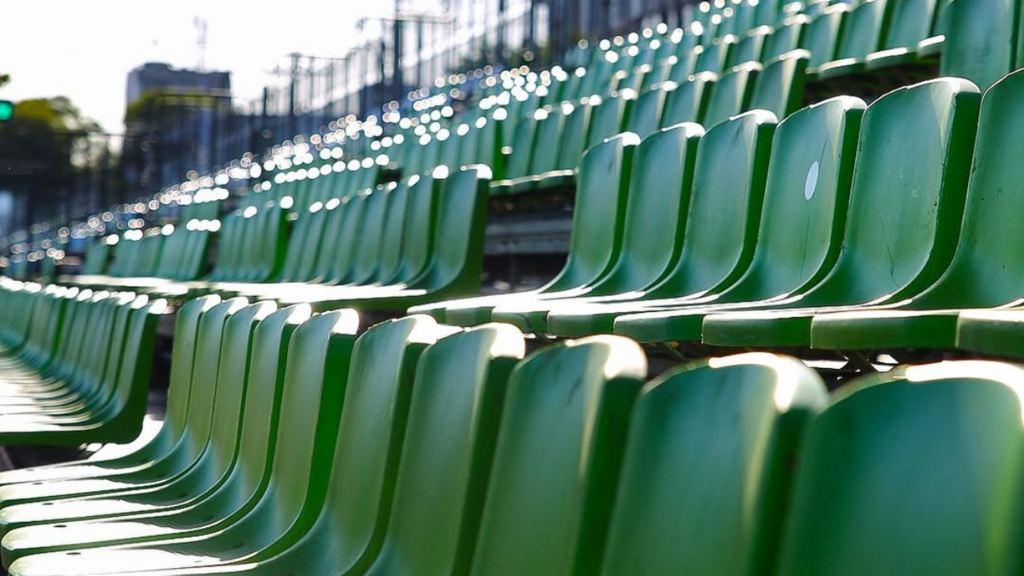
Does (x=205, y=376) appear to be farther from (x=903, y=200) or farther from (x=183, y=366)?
(x=903, y=200)

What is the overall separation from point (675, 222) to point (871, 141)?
491 millimetres

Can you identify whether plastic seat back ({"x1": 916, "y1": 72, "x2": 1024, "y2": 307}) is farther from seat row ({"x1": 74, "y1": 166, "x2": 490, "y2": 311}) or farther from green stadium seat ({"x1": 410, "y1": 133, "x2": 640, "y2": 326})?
seat row ({"x1": 74, "y1": 166, "x2": 490, "y2": 311})

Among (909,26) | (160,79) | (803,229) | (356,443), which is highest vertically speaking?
(160,79)

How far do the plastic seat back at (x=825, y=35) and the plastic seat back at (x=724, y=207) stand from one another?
54.6 inches

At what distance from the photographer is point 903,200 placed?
1.37m

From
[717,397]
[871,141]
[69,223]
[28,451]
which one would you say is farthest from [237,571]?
[69,223]

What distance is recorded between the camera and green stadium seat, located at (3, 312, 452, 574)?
1.01 m

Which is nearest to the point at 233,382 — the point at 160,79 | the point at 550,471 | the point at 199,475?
the point at 199,475

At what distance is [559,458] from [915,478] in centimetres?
28

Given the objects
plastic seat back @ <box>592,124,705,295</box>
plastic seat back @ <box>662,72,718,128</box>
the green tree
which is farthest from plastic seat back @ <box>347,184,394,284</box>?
the green tree

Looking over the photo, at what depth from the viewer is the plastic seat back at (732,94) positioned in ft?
8.38

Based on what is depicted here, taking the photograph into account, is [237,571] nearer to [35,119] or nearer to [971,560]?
[971,560]

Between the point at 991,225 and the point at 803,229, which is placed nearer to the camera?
the point at 991,225

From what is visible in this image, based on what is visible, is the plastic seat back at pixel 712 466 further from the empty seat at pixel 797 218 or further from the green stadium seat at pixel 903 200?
the empty seat at pixel 797 218
